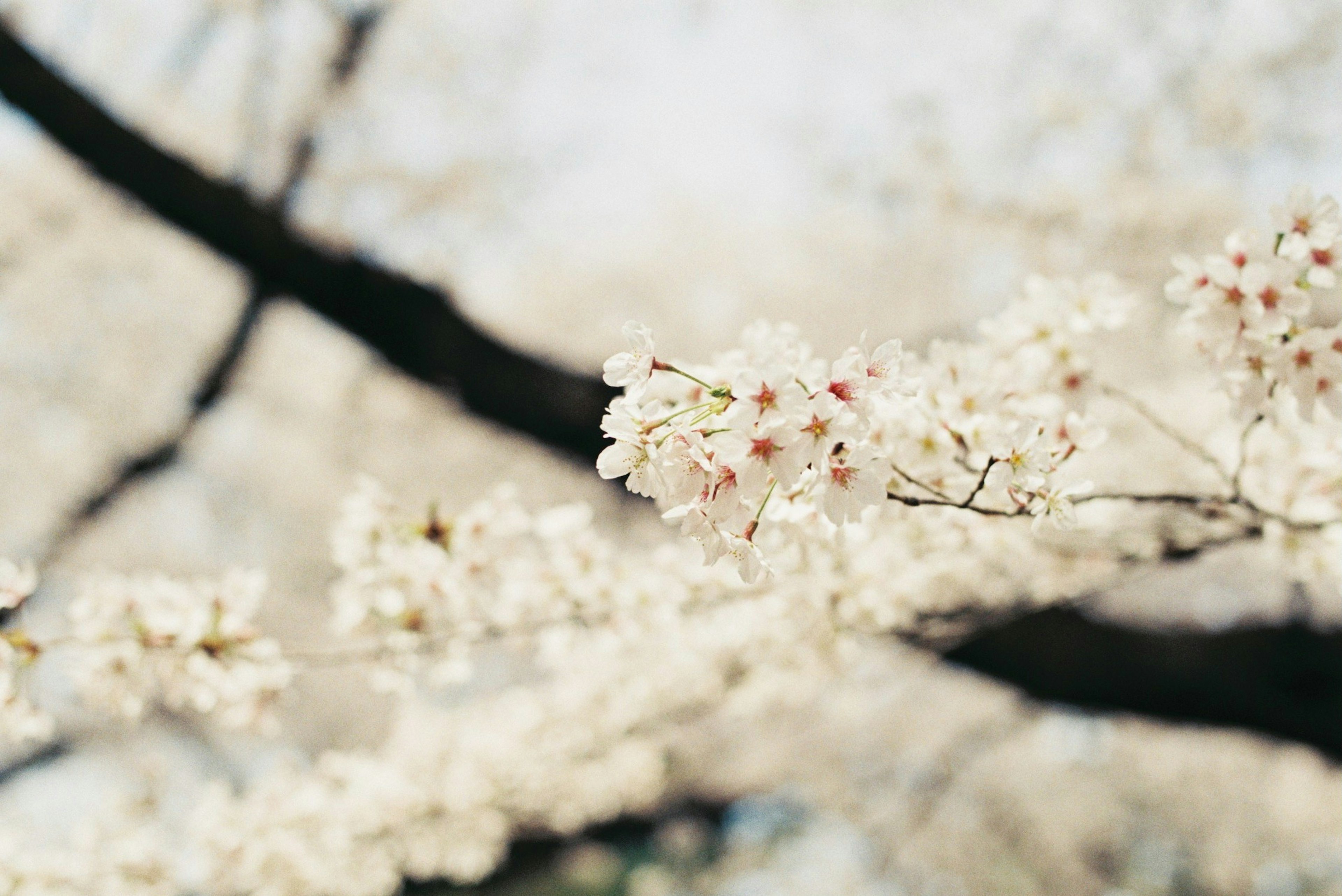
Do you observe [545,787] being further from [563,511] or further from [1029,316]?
[1029,316]

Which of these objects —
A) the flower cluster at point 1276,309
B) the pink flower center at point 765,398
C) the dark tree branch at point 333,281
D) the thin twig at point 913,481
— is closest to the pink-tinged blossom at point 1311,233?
the flower cluster at point 1276,309

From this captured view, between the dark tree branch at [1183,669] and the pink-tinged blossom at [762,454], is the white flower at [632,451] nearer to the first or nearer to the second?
the pink-tinged blossom at [762,454]

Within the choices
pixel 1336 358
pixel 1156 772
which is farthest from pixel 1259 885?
pixel 1336 358

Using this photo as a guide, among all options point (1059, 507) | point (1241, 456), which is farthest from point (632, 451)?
point (1241, 456)

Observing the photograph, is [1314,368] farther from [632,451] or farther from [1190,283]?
[632,451]

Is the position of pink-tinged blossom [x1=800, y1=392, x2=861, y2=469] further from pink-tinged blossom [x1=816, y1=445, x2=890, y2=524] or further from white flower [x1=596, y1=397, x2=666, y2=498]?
white flower [x1=596, y1=397, x2=666, y2=498]

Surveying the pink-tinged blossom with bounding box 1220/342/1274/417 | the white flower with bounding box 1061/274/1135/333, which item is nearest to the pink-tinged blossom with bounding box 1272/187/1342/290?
the pink-tinged blossom with bounding box 1220/342/1274/417
